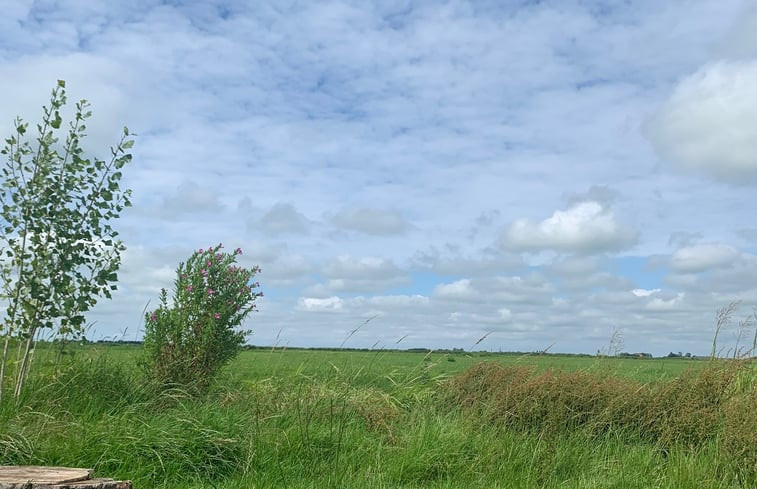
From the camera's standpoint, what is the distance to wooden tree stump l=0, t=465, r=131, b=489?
4.11 meters

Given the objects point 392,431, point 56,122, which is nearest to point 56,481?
point 392,431

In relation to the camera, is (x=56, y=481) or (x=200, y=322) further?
(x=200, y=322)

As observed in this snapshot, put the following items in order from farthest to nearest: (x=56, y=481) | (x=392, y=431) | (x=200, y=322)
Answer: (x=200, y=322) < (x=392, y=431) < (x=56, y=481)

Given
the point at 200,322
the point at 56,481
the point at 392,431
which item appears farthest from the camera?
the point at 200,322

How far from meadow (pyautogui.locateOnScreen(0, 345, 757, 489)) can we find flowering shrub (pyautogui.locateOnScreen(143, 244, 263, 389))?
0.39 meters

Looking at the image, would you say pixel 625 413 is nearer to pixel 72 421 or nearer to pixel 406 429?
pixel 406 429

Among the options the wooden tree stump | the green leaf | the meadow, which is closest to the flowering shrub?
the meadow

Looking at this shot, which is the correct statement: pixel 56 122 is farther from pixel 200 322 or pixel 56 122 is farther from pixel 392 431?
pixel 392 431

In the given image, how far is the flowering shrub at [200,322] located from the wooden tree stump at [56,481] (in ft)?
17.3

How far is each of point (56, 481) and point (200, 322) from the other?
6059 millimetres

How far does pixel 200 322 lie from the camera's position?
10172mm

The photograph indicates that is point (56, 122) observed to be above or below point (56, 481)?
above

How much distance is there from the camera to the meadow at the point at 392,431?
6297mm

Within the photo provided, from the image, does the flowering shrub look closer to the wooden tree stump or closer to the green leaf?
the green leaf
